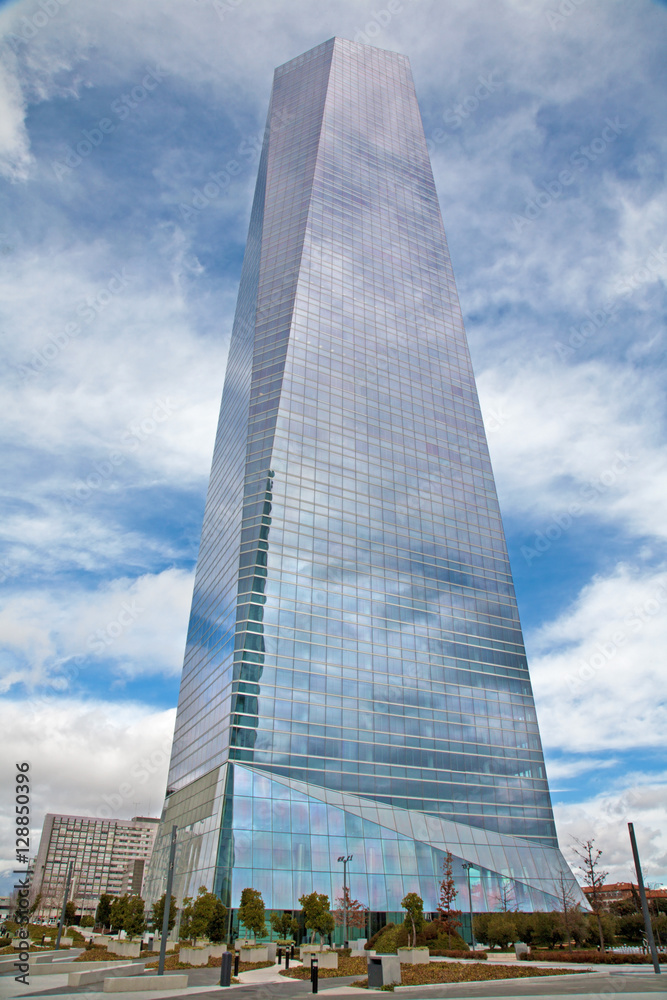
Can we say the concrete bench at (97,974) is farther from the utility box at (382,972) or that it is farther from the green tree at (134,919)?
the green tree at (134,919)

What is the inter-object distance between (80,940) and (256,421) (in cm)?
6083

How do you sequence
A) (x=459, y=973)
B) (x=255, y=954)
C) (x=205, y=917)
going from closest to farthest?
(x=459, y=973) < (x=255, y=954) < (x=205, y=917)

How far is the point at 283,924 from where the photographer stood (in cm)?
5644

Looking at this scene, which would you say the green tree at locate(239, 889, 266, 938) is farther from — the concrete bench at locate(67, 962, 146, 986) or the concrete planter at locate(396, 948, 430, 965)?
the concrete bench at locate(67, 962, 146, 986)

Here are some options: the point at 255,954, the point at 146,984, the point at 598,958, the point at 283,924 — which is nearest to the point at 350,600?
the point at 283,924

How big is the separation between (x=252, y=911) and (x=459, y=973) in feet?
84.4

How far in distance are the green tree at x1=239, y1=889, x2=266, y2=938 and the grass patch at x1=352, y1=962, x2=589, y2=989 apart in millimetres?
20121

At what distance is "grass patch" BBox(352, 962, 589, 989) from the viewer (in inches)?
1112

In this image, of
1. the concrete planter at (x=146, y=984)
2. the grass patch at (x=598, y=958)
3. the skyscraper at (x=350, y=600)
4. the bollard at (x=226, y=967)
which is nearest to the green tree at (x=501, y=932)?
the skyscraper at (x=350, y=600)

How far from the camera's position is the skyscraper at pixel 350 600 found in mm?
66062

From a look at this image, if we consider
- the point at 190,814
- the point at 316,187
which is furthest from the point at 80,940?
the point at 316,187

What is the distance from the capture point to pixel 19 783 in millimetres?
22297

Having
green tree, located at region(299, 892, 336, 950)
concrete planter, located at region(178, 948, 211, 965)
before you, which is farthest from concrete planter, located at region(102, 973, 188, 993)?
green tree, located at region(299, 892, 336, 950)

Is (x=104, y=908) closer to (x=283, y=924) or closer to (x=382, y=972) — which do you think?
(x=283, y=924)
